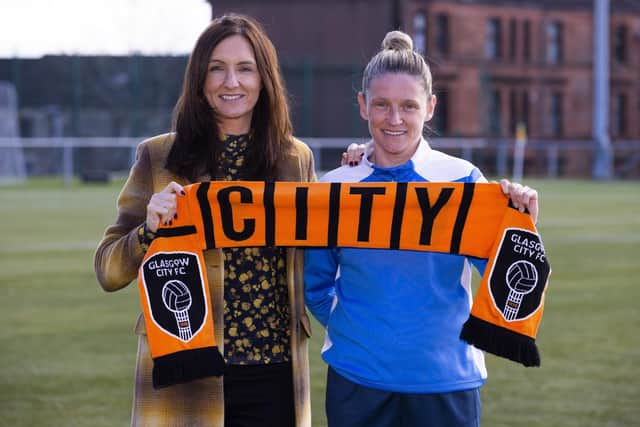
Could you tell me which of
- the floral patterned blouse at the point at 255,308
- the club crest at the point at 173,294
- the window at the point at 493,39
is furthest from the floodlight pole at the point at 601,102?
the club crest at the point at 173,294

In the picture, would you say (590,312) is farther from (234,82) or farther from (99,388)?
(234,82)

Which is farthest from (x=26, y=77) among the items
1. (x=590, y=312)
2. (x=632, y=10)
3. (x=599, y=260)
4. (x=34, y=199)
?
(x=632, y=10)

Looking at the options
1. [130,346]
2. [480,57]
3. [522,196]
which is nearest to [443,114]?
[480,57]

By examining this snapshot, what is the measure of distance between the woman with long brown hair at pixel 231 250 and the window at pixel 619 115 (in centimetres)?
4556

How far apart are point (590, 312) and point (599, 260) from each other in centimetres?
363

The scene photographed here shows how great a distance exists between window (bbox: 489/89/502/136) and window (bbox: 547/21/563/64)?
11.7ft

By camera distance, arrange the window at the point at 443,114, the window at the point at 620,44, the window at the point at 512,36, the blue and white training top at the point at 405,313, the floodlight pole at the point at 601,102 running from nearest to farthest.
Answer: the blue and white training top at the point at 405,313
the floodlight pole at the point at 601,102
the window at the point at 443,114
the window at the point at 512,36
the window at the point at 620,44

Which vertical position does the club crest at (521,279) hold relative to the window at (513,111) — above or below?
below

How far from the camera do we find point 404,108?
10.8 ft

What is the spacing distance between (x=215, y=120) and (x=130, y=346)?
13.3 feet

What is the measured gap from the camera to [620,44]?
155 feet

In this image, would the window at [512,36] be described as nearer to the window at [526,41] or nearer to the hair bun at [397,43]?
the window at [526,41]

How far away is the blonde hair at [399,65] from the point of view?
3301mm

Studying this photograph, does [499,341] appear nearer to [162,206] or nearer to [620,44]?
[162,206]
